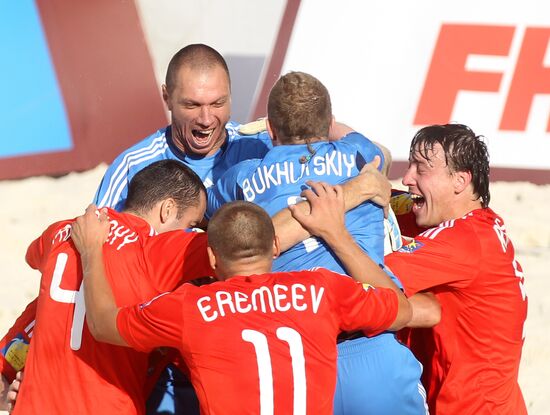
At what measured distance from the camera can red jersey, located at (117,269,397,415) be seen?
3.45m

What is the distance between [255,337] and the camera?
3.46 metres

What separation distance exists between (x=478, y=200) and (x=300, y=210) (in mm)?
994

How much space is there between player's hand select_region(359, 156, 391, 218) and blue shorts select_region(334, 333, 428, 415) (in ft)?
1.94

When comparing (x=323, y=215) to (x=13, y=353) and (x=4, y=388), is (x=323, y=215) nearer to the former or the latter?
(x=13, y=353)

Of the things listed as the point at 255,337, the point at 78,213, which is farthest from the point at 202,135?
the point at 78,213

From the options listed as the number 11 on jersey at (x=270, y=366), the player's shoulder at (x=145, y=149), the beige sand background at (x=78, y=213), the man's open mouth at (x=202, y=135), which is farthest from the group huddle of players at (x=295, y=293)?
the beige sand background at (x=78, y=213)

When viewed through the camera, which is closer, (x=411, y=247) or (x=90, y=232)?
(x=90, y=232)

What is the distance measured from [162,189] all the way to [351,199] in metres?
0.83

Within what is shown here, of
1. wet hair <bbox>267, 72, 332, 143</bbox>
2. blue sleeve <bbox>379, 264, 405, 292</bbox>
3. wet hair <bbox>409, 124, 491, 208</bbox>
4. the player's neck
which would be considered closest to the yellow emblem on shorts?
the player's neck

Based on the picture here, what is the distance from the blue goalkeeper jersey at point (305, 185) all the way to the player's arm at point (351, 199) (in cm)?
6

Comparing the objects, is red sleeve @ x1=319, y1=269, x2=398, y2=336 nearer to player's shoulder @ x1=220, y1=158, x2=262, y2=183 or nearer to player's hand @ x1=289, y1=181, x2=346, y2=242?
player's hand @ x1=289, y1=181, x2=346, y2=242

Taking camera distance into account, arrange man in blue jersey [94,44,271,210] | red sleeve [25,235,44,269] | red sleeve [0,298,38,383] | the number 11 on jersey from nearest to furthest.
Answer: the number 11 on jersey
red sleeve [25,235,44,269]
red sleeve [0,298,38,383]
man in blue jersey [94,44,271,210]

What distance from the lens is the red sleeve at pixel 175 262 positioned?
13.0 feet

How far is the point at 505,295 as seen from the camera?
14.5ft
